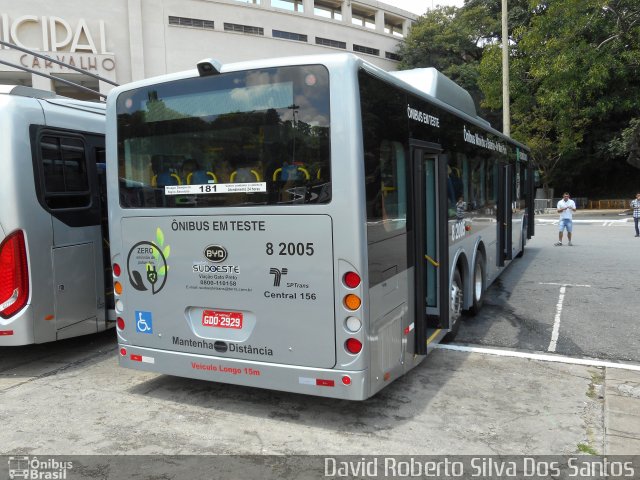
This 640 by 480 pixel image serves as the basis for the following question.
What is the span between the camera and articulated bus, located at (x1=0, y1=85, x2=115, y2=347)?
18.9 feet

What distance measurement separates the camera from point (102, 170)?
7.14 metres

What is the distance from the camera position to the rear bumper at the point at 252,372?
166 inches

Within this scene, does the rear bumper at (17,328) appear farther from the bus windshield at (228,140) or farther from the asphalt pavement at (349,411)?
the bus windshield at (228,140)

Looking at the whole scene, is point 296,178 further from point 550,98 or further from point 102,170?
point 550,98

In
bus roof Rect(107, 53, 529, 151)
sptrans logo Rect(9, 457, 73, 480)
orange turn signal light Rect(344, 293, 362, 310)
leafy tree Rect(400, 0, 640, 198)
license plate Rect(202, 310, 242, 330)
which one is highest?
leafy tree Rect(400, 0, 640, 198)

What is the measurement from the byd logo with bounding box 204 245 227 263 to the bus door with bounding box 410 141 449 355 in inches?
69.6

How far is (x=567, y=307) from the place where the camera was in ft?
28.8

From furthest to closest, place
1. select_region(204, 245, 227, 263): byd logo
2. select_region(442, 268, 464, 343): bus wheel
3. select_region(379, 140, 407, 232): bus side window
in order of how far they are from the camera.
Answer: select_region(442, 268, 464, 343): bus wheel
select_region(204, 245, 227, 263): byd logo
select_region(379, 140, 407, 232): bus side window

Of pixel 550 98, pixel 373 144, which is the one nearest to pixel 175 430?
pixel 373 144

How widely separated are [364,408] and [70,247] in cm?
399

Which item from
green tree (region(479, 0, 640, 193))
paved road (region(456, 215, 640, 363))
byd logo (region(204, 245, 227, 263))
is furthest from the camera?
green tree (region(479, 0, 640, 193))

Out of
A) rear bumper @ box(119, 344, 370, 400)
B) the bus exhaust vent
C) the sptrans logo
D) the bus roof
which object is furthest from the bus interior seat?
the bus exhaust vent

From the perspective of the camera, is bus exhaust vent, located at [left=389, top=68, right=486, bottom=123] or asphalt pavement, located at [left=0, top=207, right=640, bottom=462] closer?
asphalt pavement, located at [left=0, top=207, right=640, bottom=462]

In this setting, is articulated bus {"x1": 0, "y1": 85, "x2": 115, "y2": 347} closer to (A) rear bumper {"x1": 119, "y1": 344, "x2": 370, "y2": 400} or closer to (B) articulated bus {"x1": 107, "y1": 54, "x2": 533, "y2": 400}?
(B) articulated bus {"x1": 107, "y1": 54, "x2": 533, "y2": 400}
